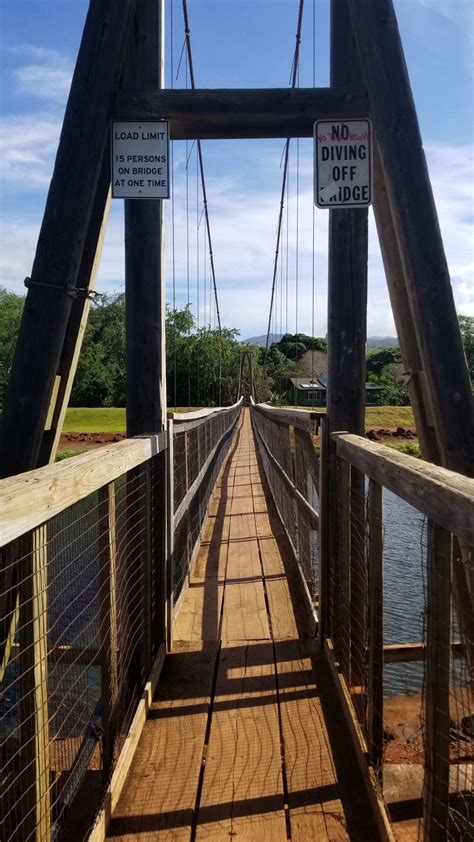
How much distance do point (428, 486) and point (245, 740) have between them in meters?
1.22

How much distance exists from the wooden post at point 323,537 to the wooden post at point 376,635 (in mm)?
944

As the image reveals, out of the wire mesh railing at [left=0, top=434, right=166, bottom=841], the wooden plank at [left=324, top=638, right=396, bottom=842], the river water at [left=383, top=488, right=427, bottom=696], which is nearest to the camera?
the wire mesh railing at [left=0, top=434, right=166, bottom=841]

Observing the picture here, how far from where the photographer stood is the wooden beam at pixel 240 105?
2635 mm

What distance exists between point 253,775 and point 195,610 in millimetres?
1534

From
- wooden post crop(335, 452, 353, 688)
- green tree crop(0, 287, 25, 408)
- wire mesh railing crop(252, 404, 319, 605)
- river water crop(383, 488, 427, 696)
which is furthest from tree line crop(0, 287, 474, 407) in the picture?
wooden post crop(335, 452, 353, 688)

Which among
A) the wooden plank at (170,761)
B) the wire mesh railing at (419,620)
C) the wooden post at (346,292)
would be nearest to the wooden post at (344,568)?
the wire mesh railing at (419,620)

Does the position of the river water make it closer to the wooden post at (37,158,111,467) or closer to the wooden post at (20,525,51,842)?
the wooden post at (37,158,111,467)

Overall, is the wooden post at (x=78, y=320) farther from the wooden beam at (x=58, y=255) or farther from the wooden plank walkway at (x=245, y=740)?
the wooden plank walkway at (x=245, y=740)

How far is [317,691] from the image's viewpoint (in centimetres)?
243

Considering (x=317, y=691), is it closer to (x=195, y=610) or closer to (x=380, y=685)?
(x=380, y=685)

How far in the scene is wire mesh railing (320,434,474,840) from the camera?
4.25 ft

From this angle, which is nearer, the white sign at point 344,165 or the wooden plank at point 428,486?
the wooden plank at point 428,486

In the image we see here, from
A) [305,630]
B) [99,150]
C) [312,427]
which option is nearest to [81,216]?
[99,150]

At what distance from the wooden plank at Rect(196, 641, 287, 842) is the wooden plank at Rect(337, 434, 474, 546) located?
85 cm
